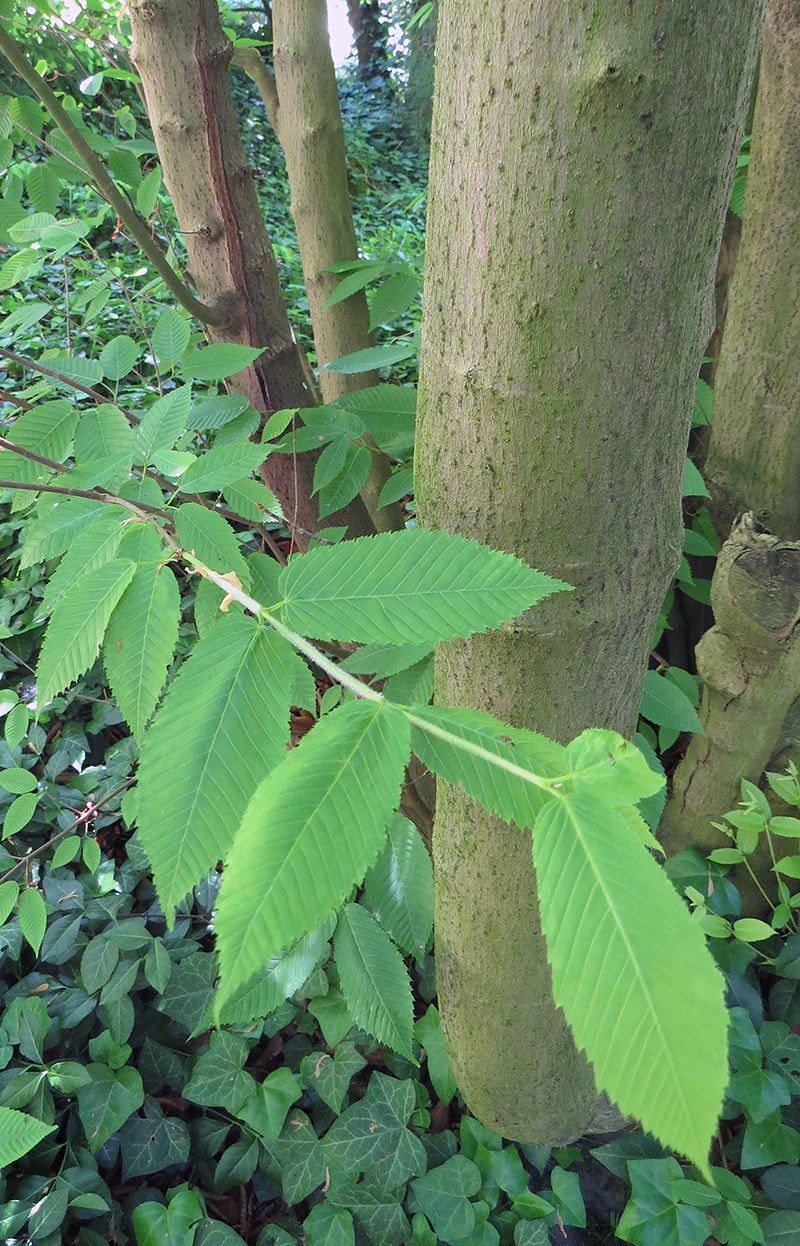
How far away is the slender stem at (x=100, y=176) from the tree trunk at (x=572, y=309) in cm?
80

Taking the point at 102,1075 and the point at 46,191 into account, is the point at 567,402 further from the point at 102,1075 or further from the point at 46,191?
the point at 102,1075

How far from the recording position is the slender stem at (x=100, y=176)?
106 cm

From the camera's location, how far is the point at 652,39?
18.4 inches

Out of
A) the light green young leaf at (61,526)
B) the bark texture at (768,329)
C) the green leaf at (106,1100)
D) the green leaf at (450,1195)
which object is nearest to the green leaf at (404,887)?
the light green young leaf at (61,526)

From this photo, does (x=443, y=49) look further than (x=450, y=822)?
No

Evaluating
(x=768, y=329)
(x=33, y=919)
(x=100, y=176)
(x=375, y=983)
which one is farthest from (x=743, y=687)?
(x=100, y=176)

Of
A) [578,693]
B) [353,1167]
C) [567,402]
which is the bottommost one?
[353,1167]

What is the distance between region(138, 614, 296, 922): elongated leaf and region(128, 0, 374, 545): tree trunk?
0.92 metres

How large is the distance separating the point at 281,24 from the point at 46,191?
0.72 m

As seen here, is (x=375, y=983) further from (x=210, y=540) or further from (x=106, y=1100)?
(x=106, y=1100)

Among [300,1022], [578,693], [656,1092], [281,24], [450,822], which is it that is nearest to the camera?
[656,1092]

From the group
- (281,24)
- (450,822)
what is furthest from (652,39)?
(281,24)

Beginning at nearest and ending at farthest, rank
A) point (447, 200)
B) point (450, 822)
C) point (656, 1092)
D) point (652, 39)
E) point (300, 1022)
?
point (656, 1092) < point (652, 39) < point (447, 200) < point (450, 822) < point (300, 1022)

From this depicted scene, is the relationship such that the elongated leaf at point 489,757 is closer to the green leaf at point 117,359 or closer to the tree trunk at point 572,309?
the tree trunk at point 572,309
